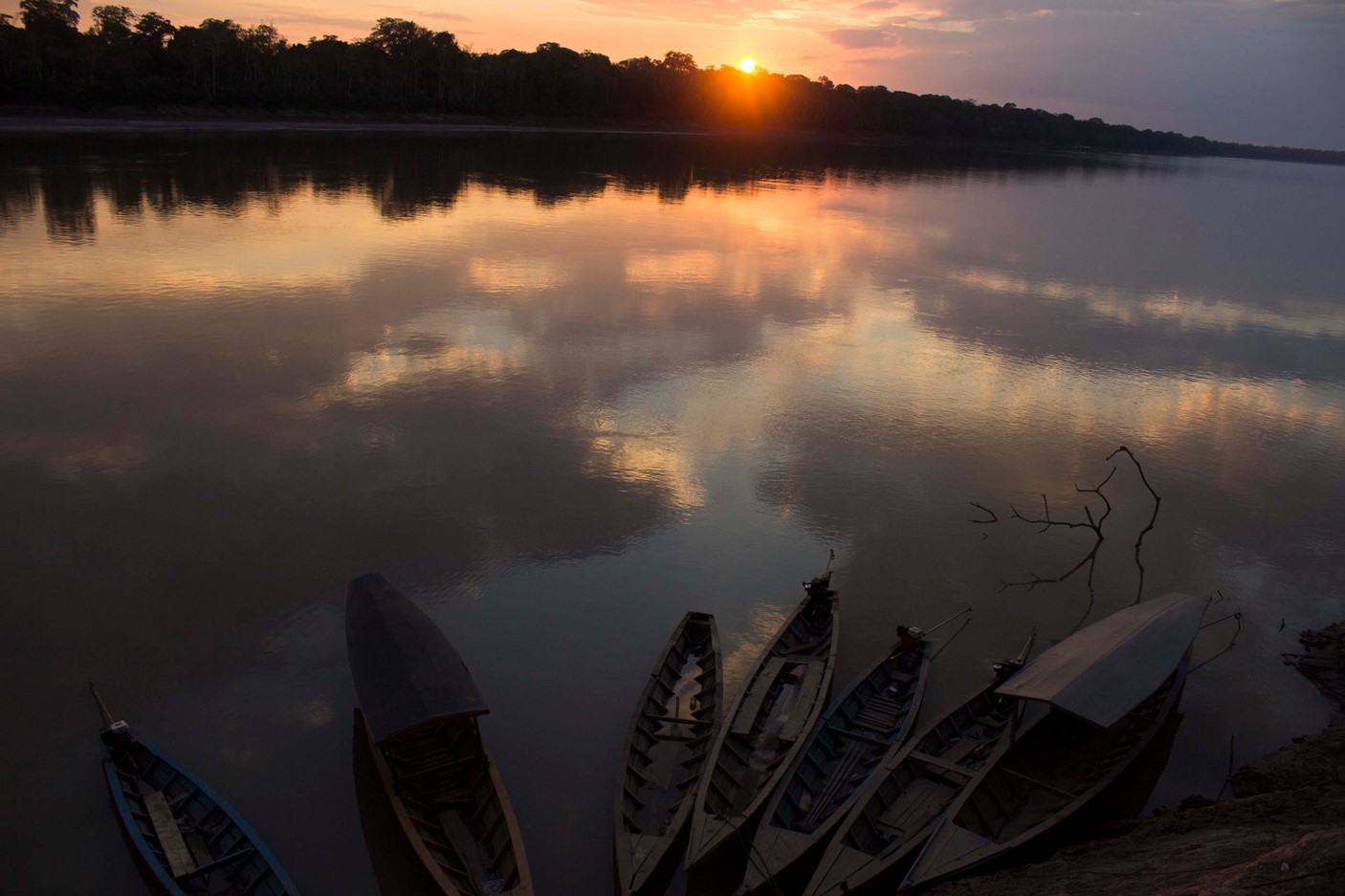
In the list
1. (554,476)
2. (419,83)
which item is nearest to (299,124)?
(419,83)

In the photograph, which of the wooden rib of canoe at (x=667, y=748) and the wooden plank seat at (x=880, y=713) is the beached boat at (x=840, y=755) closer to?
the wooden plank seat at (x=880, y=713)

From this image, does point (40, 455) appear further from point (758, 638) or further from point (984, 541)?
point (984, 541)

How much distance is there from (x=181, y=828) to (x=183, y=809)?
10.8 inches

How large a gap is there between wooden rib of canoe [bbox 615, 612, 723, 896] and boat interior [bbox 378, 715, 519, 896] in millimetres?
1272

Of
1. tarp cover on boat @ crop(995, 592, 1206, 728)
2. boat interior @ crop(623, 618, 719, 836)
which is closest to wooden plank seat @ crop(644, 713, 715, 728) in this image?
boat interior @ crop(623, 618, 719, 836)

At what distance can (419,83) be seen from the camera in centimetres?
11975

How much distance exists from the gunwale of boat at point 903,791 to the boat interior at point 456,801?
3250mm

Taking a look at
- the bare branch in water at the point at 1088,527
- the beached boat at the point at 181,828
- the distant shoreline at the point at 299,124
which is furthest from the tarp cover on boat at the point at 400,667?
the distant shoreline at the point at 299,124

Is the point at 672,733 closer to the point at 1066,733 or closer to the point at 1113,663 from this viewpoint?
the point at 1066,733

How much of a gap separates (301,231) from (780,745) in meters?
37.3

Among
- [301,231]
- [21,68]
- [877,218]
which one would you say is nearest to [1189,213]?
[877,218]

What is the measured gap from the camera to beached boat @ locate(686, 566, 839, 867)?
9734 millimetres

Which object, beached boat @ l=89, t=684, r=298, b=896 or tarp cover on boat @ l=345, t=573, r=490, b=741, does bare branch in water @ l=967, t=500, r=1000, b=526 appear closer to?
tarp cover on boat @ l=345, t=573, r=490, b=741

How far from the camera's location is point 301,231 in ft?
134
